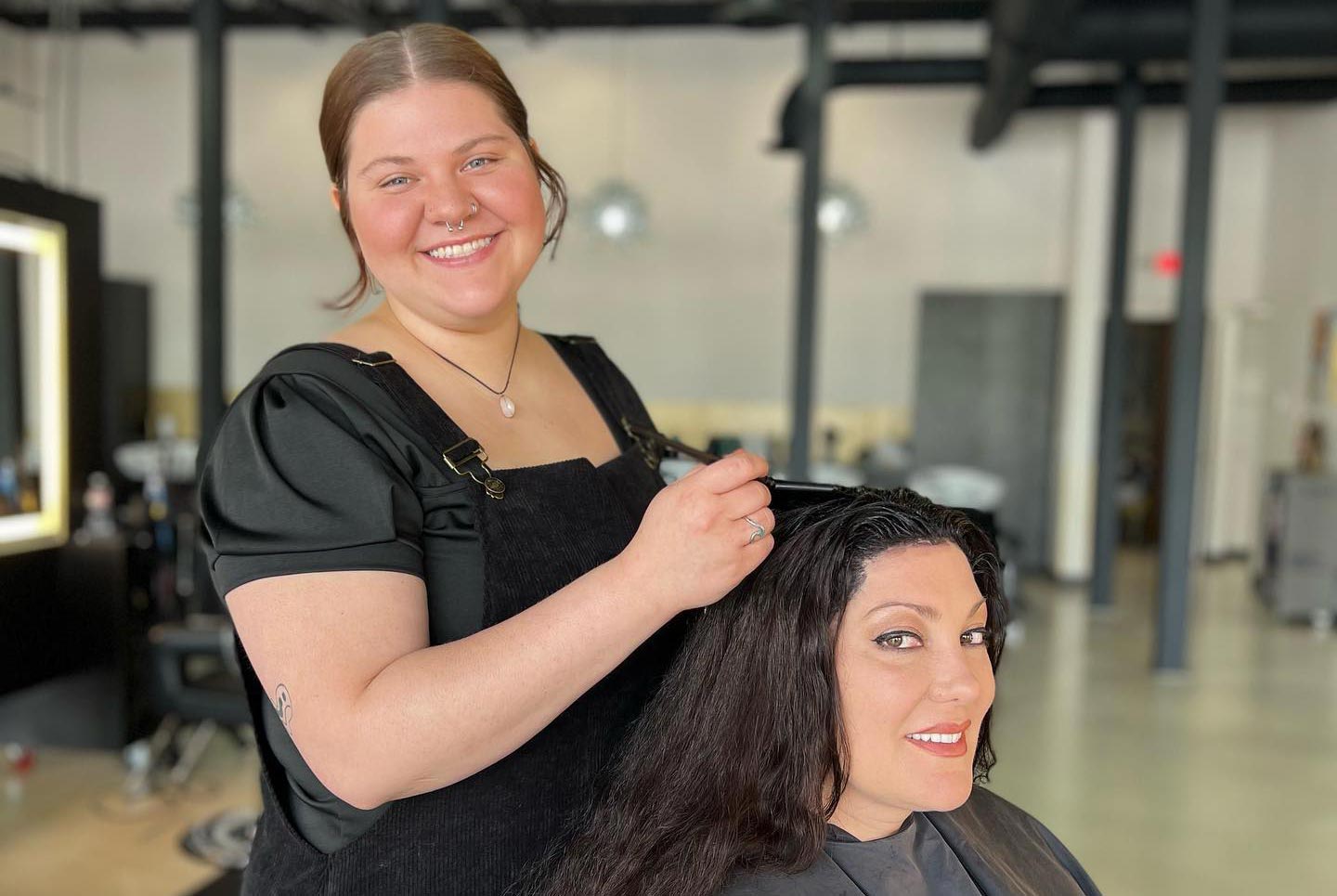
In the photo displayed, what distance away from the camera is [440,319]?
119 centimetres

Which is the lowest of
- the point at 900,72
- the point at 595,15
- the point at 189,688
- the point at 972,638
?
the point at 189,688

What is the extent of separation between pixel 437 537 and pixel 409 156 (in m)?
0.37

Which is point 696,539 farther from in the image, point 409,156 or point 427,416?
A: point 409,156

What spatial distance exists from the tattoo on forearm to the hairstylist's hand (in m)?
0.32

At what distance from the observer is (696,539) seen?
2.94 feet

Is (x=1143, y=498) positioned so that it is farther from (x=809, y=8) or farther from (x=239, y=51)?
(x=239, y=51)

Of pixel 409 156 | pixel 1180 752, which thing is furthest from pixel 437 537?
pixel 1180 752

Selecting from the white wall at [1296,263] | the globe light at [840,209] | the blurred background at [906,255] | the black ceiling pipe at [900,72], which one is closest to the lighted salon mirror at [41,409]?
the blurred background at [906,255]

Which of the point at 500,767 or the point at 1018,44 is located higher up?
the point at 1018,44

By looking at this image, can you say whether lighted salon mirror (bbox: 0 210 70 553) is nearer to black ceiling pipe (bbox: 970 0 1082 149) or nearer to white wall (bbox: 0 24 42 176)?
black ceiling pipe (bbox: 970 0 1082 149)

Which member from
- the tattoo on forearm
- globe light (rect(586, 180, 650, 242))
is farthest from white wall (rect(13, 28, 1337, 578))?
the tattoo on forearm

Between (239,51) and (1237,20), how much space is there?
7934mm

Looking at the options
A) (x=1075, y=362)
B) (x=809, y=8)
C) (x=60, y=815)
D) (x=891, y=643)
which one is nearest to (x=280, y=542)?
(x=891, y=643)

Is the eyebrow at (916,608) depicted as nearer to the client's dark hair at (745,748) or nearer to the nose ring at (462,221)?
the client's dark hair at (745,748)
